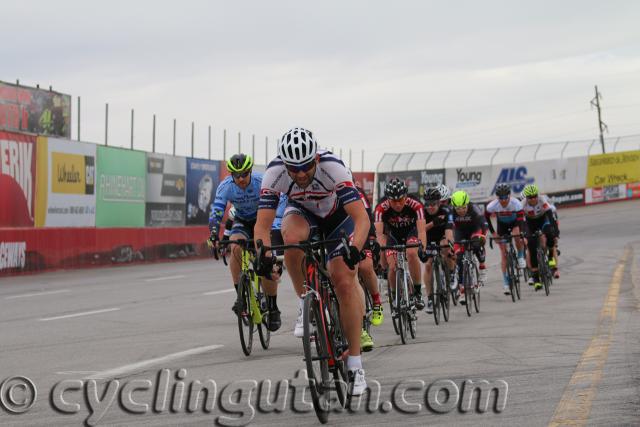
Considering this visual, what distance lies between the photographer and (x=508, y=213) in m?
17.4

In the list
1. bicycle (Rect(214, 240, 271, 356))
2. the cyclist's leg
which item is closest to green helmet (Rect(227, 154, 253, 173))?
bicycle (Rect(214, 240, 271, 356))

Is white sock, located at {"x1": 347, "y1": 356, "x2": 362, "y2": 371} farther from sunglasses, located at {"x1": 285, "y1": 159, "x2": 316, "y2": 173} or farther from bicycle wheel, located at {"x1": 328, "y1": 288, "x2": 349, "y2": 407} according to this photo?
sunglasses, located at {"x1": 285, "y1": 159, "x2": 316, "y2": 173}

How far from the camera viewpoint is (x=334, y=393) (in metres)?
6.96

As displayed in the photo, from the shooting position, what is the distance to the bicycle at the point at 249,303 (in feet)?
31.3

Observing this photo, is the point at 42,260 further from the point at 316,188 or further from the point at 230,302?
the point at 316,188

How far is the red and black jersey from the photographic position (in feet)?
38.8

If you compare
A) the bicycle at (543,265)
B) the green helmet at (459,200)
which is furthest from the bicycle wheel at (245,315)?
the bicycle at (543,265)

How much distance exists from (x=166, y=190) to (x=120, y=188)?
9.28ft

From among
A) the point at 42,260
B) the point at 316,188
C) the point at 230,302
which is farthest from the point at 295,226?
the point at 42,260

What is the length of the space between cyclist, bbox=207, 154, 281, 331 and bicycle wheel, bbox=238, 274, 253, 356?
20 centimetres

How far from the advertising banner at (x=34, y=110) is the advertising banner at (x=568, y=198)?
31513mm

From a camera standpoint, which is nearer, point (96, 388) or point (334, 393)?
point (334, 393)

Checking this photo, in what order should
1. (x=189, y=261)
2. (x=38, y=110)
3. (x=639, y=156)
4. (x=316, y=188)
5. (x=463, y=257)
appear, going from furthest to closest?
1. (x=639, y=156)
2. (x=38, y=110)
3. (x=189, y=261)
4. (x=463, y=257)
5. (x=316, y=188)

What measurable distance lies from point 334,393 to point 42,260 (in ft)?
62.6
